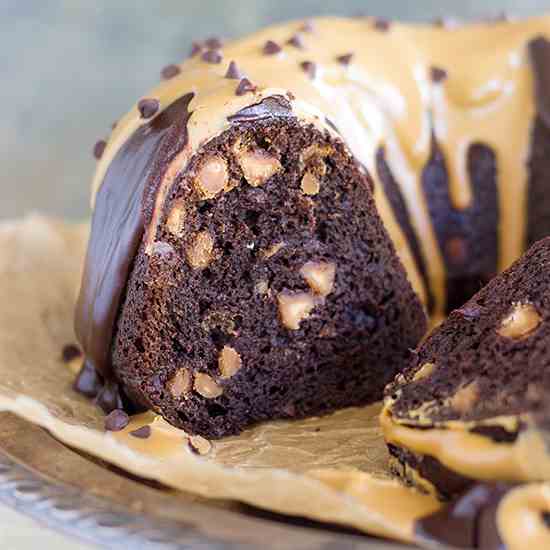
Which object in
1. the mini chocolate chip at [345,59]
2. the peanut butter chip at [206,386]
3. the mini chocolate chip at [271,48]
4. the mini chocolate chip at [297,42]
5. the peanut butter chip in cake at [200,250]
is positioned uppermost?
the mini chocolate chip at [271,48]

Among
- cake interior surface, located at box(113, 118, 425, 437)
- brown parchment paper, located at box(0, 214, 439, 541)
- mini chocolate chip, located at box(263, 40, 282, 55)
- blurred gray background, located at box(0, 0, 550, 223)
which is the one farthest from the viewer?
blurred gray background, located at box(0, 0, 550, 223)

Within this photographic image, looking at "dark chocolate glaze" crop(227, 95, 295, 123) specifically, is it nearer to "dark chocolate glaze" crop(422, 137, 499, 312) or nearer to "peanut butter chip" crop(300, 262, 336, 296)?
"peanut butter chip" crop(300, 262, 336, 296)

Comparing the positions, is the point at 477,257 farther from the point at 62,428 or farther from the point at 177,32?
the point at 177,32

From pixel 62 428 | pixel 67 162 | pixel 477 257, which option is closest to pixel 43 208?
pixel 67 162

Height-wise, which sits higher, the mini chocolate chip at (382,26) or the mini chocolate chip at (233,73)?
the mini chocolate chip at (233,73)

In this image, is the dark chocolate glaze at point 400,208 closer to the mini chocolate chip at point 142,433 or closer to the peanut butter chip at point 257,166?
the peanut butter chip at point 257,166

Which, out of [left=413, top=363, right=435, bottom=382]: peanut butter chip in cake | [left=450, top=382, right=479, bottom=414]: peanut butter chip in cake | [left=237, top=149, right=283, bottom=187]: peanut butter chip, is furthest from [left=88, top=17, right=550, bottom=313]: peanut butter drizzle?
[left=450, top=382, right=479, bottom=414]: peanut butter chip in cake

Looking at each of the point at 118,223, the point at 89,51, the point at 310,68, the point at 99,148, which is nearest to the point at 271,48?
the point at 310,68

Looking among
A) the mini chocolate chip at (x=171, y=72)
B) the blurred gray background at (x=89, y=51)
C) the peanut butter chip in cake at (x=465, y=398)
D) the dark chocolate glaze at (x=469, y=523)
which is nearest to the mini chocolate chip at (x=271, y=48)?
the mini chocolate chip at (x=171, y=72)
